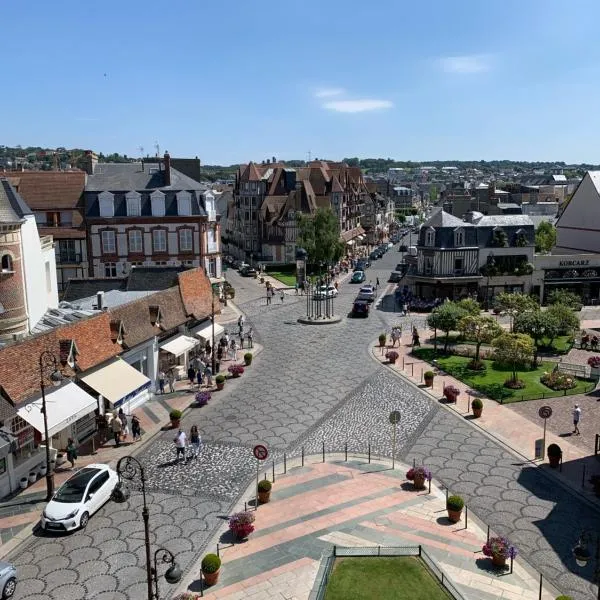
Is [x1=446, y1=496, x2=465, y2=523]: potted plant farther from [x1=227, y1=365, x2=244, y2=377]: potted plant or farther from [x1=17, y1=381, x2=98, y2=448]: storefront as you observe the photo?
[x1=227, y1=365, x2=244, y2=377]: potted plant

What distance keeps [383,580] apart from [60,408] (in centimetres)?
1505

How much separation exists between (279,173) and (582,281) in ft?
166

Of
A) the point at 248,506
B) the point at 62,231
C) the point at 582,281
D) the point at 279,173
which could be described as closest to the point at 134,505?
the point at 248,506

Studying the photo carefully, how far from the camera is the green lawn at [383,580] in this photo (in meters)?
16.5

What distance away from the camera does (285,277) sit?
81875 millimetres

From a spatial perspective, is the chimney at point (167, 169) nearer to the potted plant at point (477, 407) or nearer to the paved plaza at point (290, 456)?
the paved plaza at point (290, 456)

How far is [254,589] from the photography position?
17.6m

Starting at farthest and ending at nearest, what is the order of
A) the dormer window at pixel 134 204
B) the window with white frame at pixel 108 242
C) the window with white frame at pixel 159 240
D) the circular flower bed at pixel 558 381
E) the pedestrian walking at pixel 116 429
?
the window with white frame at pixel 159 240 → the window with white frame at pixel 108 242 → the dormer window at pixel 134 204 → the circular flower bed at pixel 558 381 → the pedestrian walking at pixel 116 429

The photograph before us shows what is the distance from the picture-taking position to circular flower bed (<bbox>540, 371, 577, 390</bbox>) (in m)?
35.6

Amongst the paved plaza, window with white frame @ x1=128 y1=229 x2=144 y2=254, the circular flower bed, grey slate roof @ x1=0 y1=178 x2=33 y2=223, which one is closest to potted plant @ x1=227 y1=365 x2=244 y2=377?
the paved plaza

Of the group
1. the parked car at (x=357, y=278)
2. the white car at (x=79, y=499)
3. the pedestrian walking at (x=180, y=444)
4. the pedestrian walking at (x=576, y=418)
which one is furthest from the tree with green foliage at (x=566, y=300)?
the white car at (x=79, y=499)

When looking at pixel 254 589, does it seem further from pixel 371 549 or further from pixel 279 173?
pixel 279 173

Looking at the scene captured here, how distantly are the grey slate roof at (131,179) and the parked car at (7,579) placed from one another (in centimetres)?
4391

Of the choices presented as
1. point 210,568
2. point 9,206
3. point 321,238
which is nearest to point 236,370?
point 9,206
